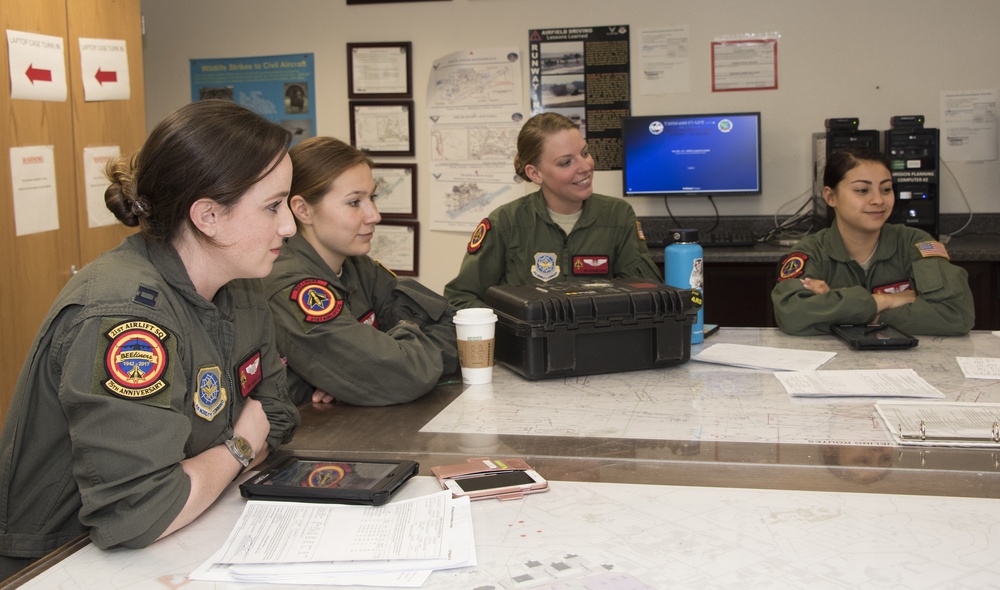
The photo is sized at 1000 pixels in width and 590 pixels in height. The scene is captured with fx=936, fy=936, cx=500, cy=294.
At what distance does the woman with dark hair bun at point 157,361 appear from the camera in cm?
125

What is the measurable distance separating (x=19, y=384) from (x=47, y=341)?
10 centimetres

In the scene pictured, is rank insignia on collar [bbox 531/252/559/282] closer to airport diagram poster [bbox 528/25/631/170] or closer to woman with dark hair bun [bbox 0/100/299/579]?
airport diagram poster [bbox 528/25/631/170]

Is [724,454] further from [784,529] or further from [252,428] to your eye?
[252,428]

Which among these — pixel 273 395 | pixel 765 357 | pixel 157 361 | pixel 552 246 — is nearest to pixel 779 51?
pixel 552 246

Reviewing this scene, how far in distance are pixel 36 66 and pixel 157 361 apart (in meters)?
2.04

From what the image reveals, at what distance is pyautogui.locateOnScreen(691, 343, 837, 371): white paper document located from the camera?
86.4 inches

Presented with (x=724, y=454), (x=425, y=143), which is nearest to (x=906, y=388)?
(x=724, y=454)

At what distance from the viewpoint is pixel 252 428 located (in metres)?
1.54

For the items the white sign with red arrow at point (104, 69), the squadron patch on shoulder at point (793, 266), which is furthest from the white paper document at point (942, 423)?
the white sign with red arrow at point (104, 69)

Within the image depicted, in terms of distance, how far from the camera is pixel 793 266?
9.37ft

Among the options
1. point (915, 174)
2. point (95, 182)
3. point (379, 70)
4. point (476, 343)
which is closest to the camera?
point (476, 343)

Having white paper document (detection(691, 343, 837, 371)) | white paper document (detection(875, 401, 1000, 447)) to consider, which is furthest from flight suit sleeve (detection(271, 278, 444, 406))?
white paper document (detection(875, 401, 1000, 447))

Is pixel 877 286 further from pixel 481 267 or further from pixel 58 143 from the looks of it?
pixel 58 143

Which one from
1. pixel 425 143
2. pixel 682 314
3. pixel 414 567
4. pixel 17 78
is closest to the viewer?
pixel 414 567
